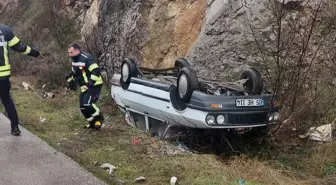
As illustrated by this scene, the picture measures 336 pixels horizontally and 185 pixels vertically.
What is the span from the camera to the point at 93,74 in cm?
727

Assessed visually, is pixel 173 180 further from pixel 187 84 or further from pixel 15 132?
pixel 15 132

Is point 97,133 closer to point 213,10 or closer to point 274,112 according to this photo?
point 274,112

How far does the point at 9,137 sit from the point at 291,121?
4197 millimetres

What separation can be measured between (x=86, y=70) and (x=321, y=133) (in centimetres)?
370

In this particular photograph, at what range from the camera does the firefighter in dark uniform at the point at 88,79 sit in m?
7.31

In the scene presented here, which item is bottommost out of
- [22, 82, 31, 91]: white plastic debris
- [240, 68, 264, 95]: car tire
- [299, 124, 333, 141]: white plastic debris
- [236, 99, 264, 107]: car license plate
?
[22, 82, 31, 91]: white plastic debris

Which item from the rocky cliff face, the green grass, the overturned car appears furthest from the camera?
the rocky cliff face

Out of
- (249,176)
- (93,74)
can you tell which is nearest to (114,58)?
(93,74)

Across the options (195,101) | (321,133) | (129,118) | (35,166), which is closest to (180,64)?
(129,118)

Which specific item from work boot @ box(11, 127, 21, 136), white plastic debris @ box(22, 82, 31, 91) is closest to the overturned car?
work boot @ box(11, 127, 21, 136)

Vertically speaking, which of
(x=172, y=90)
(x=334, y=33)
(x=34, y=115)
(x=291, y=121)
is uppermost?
(x=334, y=33)

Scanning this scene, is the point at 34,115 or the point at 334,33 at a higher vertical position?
the point at 334,33

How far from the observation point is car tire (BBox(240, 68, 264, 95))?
266 inches

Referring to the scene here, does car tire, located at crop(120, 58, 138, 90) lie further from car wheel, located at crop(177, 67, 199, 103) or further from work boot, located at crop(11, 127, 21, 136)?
work boot, located at crop(11, 127, 21, 136)
